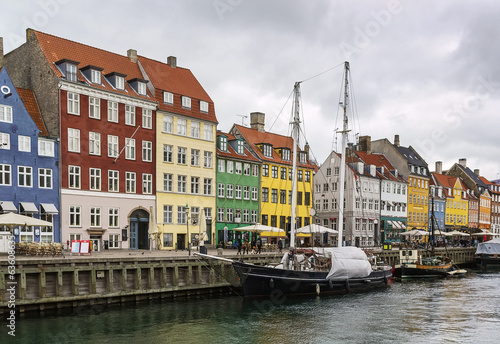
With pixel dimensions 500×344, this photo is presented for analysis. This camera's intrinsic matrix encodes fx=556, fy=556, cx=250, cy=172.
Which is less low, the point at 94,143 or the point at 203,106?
the point at 203,106

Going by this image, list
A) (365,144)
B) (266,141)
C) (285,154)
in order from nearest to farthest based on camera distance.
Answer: (285,154) < (266,141) < (365,144)

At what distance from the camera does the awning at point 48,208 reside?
41.0 metres

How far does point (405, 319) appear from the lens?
96.3ft

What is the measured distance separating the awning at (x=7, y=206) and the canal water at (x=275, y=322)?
1376 centimetres

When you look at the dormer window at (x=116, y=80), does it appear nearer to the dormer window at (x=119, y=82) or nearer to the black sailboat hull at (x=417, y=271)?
the dormer window at (x=119, y=82)

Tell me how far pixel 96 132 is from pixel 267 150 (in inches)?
951

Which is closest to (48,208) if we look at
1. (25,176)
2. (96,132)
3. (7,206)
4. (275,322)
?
(25,176)

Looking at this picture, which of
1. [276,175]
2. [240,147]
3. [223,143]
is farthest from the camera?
[276,175]

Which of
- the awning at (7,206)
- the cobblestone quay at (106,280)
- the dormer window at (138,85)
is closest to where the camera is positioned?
the cobblestone quay at (106,280)

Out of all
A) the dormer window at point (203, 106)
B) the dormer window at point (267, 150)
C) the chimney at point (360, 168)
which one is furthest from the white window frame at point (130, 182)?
the chimney at point (360, 168)

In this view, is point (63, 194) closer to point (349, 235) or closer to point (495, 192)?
point (349, 235)

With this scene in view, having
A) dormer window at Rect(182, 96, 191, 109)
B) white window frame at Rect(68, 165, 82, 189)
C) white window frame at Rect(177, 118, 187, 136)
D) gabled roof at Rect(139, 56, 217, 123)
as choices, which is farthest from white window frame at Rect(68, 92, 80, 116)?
dormer window at Rect(182, 96, 191, 109)

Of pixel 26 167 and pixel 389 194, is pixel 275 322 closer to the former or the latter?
pixel 26 167

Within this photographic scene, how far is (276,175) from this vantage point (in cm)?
6544
